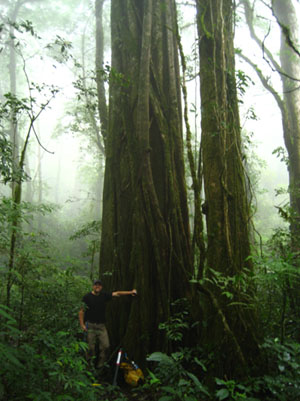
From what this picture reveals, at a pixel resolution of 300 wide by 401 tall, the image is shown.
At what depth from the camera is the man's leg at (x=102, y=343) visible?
4180mm

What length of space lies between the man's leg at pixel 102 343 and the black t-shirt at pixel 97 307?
0.12 metres

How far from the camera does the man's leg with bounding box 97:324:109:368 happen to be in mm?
4180

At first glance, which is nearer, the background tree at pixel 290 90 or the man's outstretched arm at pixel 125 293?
the man's outstretched arm at pixel 125 293

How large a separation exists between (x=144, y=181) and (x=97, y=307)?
1.90 meters

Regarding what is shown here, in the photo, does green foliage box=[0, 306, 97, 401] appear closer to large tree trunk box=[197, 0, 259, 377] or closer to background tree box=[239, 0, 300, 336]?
large tree trunk box=[197, 0, 259, 377]

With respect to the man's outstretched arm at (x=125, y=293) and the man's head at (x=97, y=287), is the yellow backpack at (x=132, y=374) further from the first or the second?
the man's head at (x=97, y=287)

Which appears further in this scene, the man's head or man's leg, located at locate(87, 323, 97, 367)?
the man's head

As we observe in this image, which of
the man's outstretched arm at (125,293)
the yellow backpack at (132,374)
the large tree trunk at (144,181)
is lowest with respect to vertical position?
the yellow backpack at (132,374)

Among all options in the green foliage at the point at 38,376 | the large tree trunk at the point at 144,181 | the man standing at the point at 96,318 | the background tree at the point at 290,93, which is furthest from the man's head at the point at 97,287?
the background tree at the point at 290,93

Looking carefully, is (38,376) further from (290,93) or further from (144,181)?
(290,93)

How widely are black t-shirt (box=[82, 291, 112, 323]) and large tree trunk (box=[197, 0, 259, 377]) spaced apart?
5.21 ft

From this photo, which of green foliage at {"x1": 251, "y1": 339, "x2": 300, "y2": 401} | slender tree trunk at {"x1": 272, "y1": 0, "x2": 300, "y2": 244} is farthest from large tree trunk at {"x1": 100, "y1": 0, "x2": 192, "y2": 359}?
slender tree trunk at {"x1": 272, "y1": 0, "x2": 300, "y2": 244}

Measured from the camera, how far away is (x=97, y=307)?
14.1 ft

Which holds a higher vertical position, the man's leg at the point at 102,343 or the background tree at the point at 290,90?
the background tree at the point at 290,90
